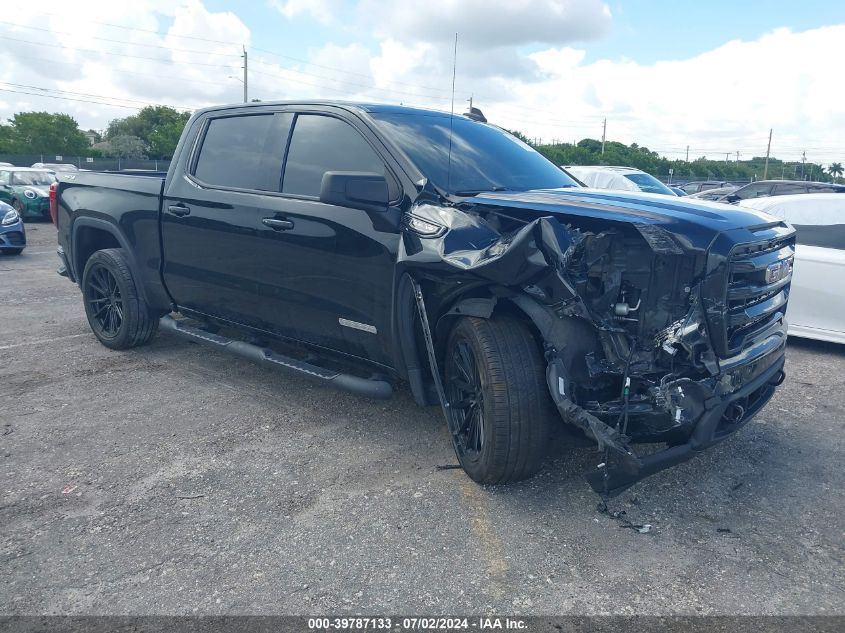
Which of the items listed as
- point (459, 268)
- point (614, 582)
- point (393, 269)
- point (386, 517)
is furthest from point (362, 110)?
point (614, 582)

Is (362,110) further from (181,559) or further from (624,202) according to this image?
(181,559)

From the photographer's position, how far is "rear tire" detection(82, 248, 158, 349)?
18.5 ft

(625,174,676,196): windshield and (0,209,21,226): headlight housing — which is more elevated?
(625,174,676,196): windshield

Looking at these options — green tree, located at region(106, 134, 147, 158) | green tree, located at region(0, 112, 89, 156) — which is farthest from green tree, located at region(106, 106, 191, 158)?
green tree, located at region(0, 112, 89, 156)

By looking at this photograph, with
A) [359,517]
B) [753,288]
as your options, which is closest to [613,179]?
[753,288]

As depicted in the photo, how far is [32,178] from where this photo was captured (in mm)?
18734

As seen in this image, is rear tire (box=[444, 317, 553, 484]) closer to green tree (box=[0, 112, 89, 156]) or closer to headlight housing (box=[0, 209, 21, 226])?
headlight housing (box=[0, 209, 21, 226])

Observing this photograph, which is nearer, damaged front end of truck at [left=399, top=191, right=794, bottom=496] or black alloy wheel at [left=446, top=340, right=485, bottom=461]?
damaged front end of truck at [left=399, top=191, right=794, bottom=496]

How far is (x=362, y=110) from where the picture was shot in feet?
13.6

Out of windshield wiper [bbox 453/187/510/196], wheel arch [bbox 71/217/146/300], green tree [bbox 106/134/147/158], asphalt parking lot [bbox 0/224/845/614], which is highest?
green tree [bbox 106/134/147/158]

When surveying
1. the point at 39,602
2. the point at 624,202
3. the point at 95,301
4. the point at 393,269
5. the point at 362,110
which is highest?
the point at 362,110

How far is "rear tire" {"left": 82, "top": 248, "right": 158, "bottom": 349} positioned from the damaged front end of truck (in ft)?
11.1

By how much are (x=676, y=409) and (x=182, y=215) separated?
12.0ft

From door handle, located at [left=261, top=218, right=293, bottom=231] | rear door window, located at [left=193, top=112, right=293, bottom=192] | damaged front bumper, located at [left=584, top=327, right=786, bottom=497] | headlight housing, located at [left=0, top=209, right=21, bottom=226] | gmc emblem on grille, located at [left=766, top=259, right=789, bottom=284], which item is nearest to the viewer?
damaged front bumper, located at [left=584, top=327, right=786, bottom=497]
